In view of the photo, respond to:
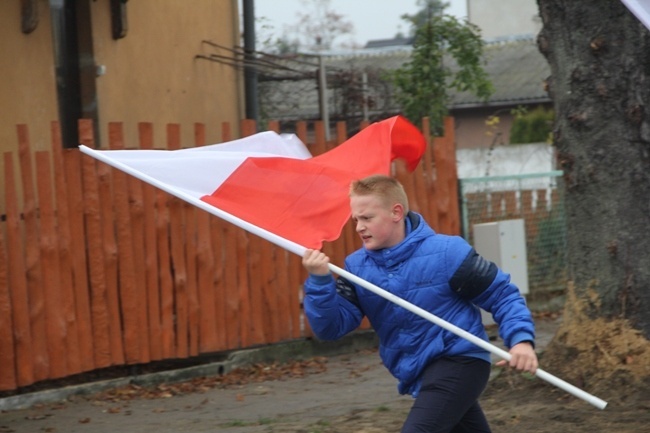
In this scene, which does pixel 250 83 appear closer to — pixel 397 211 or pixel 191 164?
pixel 191 164

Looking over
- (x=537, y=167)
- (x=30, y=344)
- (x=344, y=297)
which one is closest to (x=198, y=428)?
(x=30, y=344)

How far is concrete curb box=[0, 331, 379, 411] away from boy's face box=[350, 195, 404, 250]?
181 inches

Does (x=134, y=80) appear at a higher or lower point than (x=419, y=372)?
higher

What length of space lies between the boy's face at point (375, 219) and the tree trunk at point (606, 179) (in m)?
3.23

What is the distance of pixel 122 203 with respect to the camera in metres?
9.30

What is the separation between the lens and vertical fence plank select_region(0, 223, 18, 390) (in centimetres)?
852

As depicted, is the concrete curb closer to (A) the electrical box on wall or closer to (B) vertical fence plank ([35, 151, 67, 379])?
(B) vertical fence plank ([35, 151, 67, 379])

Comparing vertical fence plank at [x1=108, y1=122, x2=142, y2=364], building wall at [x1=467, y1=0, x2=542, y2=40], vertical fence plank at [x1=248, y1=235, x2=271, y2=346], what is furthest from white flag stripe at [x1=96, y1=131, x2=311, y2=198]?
building wall at [x1=467, y1=0, x2=542, y2=40]

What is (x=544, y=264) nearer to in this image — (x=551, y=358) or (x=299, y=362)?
(x=299, y=362)

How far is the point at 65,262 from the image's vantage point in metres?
8.95

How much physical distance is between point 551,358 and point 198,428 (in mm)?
2484

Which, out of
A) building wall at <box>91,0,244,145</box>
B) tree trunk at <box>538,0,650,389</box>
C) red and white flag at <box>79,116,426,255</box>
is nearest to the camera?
red and white flag at <box>79,116,426,255</box>

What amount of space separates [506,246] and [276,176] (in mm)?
7100

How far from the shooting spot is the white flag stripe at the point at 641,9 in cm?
577
